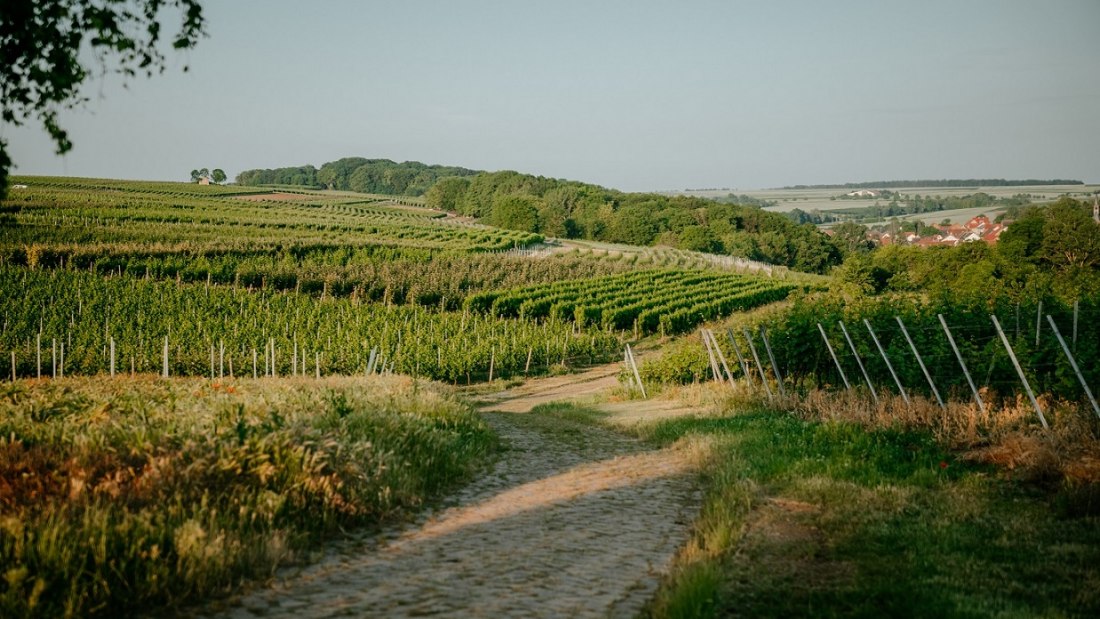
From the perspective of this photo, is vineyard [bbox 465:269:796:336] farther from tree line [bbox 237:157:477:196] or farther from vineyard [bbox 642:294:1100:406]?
tree line [bbox 237:157:477:196]

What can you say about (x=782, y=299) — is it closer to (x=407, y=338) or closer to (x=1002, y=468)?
(x=407, y=338)

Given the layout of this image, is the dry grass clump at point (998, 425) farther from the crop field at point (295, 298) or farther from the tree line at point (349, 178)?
the tree line at point (349, 178)

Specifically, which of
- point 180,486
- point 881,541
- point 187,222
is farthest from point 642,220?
point 180,486

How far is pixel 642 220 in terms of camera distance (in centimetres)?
12562

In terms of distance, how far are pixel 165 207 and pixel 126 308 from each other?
176ft

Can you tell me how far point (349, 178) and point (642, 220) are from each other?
256ft

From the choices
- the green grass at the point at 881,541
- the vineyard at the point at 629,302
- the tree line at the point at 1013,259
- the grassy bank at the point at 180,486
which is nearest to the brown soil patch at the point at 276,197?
the vineyard at the point at 629,302

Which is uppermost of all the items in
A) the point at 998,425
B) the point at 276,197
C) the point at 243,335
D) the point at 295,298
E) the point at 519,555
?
the point at 276,197

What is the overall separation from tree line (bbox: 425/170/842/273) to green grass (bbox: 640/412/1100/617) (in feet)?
350

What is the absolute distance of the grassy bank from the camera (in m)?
4.99

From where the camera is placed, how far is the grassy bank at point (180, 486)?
196 inches

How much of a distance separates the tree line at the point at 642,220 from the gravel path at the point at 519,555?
106758 millimetres

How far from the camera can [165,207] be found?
8056 centimetres

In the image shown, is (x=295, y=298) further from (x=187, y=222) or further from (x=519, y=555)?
(x=187, y=222)
